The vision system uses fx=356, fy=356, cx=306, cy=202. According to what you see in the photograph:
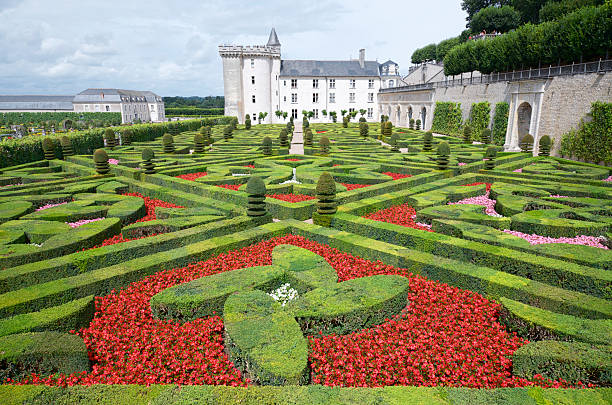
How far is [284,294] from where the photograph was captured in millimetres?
7828

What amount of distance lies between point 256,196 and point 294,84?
61.3 m

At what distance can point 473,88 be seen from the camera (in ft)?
129

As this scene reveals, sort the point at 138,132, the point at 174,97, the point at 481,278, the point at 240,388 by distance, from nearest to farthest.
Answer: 1. the point at 240,388
2. the point at 481,278
3. the point at 138,132
4. the point at 174,97

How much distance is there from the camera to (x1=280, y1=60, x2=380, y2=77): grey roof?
6894cm

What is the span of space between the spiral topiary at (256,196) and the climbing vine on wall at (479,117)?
32020mm

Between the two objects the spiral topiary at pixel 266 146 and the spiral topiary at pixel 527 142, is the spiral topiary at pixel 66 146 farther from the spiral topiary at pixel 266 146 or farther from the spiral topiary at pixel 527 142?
the spiral topiary at pixel 527 142

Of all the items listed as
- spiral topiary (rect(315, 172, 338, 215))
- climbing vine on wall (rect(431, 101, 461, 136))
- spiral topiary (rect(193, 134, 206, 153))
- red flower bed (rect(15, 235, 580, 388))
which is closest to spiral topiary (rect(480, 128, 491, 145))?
climbing vine on wall (rect(431, 101, 461, 136))

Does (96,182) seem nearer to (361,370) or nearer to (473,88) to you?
(361,370)

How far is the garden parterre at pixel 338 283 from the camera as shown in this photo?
17.7 ft

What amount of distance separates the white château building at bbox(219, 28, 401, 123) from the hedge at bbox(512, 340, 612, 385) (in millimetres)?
64648

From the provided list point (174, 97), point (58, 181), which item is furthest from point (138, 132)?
point (174, 97)

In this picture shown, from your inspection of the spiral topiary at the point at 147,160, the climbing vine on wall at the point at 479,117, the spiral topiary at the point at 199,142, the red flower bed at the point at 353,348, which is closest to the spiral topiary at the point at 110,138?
the spiral topiary at the point at 199,142

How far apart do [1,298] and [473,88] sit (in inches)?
1693

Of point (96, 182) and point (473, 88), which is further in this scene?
point (473, 88)
